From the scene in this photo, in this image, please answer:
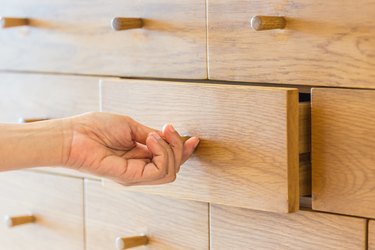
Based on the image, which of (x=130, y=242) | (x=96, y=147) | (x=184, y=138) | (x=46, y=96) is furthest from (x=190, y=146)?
(x=46, y=96)

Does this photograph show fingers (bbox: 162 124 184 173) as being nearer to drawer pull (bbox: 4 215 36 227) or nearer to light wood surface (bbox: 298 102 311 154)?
light wood surface (bbox: 298 102 311 154)

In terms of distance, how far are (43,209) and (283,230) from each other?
52cm

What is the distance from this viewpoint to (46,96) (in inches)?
54.6

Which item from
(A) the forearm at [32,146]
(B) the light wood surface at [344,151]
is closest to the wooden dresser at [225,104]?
(B) the light wood surface at [344,151]

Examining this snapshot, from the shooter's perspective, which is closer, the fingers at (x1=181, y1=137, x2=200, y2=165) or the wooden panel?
the fingers at (x1=181, y1=137, x2=200, y2=165)

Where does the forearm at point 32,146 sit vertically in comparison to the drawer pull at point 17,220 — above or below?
above

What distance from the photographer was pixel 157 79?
1.24m

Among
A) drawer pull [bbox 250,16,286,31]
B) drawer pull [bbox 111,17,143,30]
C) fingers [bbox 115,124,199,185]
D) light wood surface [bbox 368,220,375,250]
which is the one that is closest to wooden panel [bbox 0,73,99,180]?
drawer pull [bbox 111,17,143,30]

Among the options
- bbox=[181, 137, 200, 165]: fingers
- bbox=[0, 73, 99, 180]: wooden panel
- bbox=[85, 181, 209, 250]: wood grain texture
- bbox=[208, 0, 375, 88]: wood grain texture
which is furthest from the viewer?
bbox=[0, 73, 99, 180]: wooden panel

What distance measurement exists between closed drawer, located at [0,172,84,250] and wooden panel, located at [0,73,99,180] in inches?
1.1

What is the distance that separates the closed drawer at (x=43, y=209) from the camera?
54.9 inches

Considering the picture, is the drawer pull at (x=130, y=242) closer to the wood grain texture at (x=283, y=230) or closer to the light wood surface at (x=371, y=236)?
the wood grain texture at (x=283, y=230)

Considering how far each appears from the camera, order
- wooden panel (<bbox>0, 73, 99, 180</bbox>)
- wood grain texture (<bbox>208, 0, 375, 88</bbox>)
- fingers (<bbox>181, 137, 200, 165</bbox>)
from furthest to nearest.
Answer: wooden panel (<bbox>0, 73, 99, 180</bbox>) < fingers (<bbox>181, 137, 200, 165</bbox>) < wood grain texture (<bbox>208, 0, 375, 88</bbox>)

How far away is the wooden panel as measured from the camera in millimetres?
1330
